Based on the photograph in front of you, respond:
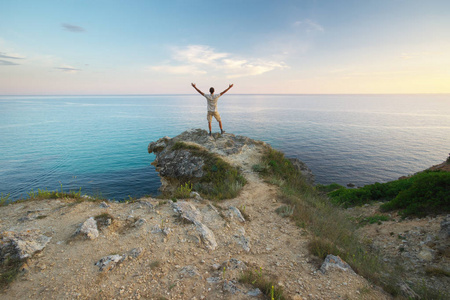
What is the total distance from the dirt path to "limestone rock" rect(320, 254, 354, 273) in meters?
0.14

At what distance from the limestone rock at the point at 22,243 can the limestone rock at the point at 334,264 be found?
7.49 meters

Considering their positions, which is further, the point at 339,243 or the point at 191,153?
the point at 191,153

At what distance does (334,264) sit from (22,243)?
322 inches

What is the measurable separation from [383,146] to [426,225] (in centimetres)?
3406

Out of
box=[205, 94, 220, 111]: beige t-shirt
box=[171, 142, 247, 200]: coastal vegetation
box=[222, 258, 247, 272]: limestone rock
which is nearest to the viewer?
box=[222, 258, 247, 272]: limestone rock

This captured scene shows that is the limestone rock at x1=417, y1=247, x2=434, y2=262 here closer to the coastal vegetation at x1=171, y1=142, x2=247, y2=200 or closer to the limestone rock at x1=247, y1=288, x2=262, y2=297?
the limestone rock at x1=247, y1=288, x2=262, y2=297

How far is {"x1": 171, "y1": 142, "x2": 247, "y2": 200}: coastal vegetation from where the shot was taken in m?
10.3

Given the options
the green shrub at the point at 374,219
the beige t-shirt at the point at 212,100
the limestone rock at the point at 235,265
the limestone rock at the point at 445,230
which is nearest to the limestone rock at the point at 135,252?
the limestone rock at the point at 235,265

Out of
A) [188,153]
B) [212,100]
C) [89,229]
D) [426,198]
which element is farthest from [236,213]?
[426,198]

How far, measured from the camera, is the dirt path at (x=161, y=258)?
4.40 m

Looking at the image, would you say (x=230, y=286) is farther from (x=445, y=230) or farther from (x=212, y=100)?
(x=212, y=100)

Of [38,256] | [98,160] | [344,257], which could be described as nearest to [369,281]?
[344,257]

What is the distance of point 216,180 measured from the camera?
1228 cm

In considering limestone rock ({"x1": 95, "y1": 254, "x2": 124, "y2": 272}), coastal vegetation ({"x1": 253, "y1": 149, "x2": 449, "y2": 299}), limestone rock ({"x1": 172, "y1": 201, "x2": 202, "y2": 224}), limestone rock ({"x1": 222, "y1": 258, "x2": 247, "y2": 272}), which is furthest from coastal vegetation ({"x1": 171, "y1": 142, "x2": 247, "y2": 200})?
limestone rock ({"x1": 222, "y1": 258, "x2": 247, "y2": 272})
